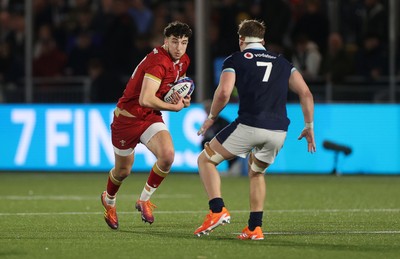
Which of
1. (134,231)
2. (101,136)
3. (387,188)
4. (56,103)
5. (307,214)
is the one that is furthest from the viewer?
(56,103)

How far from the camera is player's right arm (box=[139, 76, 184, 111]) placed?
1142cm

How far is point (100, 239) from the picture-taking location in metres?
10.8

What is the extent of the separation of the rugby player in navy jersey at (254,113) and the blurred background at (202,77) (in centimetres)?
995

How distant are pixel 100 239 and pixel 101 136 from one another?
35.3 ft

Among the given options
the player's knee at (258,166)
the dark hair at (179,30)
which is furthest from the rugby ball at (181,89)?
the player's knee at (258,166)

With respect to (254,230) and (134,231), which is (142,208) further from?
(254,230)

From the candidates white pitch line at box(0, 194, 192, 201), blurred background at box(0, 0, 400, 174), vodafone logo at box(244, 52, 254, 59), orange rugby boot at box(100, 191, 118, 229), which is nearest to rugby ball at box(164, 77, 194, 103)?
vodafone logo at box(244, 52, 254, 59)

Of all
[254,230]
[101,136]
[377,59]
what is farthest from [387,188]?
[254,230]

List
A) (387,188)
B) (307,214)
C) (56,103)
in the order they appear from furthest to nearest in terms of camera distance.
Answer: (56,103) < (387,188) < (307,214)

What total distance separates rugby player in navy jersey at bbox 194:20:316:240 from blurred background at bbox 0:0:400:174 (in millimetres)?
9954

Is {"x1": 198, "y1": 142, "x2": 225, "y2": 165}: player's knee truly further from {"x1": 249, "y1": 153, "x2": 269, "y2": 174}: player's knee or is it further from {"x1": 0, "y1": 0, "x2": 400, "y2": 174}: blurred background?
{"x1": 0, "y1": 0, "x2": 400, "y2": 174}: blurred background

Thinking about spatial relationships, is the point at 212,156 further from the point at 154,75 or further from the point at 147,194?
the point at 147,194

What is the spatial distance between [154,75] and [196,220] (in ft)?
6.63

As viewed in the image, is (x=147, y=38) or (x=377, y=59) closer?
(x=377, y=59)
